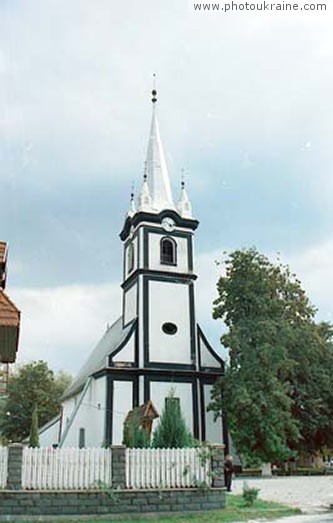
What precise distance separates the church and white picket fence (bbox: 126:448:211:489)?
14226 mm

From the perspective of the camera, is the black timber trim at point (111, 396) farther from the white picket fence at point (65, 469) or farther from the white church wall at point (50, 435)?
the white picket fence at point (65, 469)

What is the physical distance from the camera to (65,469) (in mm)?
13758

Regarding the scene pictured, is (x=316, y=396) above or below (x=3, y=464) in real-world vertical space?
above

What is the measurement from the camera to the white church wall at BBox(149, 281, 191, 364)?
105 ft

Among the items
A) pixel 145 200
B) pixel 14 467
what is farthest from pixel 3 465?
pixel 145 200

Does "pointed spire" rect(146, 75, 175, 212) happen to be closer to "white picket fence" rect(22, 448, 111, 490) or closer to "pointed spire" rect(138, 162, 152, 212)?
"pointed spire" rect(138, 162, 152, 212)

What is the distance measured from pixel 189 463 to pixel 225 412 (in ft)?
52.4

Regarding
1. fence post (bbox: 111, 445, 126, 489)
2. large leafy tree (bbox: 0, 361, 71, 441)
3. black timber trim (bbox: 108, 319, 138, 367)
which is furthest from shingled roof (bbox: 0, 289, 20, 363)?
large leafy tree (bbox: 0, 361, 71, 441)

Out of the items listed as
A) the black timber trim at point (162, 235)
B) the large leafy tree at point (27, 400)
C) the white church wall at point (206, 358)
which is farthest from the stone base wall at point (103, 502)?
the large leafy tree at point (27, 400)

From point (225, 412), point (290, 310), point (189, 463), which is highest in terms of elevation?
point (290, 310)

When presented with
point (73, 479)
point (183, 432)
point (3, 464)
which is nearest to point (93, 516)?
point (73, 479)

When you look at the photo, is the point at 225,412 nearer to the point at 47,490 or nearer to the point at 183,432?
the point at 183,432

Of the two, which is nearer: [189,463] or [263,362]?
[189,463]

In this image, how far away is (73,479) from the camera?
13.7 meters
